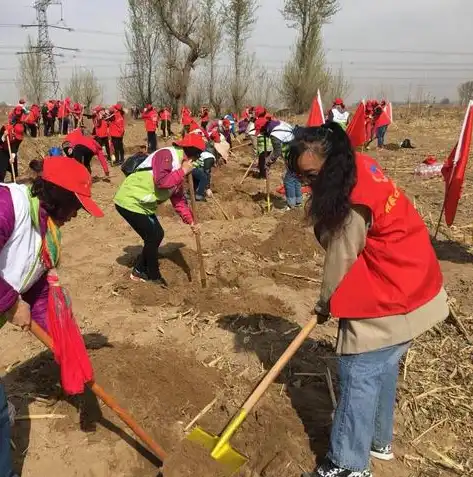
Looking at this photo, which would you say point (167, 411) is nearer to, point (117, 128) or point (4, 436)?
point (4, 436)

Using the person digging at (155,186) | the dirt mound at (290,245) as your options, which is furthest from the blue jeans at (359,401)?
the dirt mound at (290,245)

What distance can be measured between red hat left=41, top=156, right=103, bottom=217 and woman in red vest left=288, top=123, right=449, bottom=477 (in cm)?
104

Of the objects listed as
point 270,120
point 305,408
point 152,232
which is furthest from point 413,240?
point 270,120

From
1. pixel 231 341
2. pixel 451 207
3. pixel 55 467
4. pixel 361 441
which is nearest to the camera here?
pixel 361 441

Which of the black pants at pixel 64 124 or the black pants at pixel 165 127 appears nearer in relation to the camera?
the black pants at pixel 165 127

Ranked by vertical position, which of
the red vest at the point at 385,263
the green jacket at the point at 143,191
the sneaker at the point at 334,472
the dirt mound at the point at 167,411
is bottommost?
the dirt mound at the point at 167,411

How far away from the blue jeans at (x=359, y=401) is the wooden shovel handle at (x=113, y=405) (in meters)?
1.01

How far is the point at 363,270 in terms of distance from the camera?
2.43 metres

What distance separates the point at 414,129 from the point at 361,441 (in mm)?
27742

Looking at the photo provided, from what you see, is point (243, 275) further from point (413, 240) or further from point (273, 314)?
point (413, 240)

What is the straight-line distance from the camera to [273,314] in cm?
500

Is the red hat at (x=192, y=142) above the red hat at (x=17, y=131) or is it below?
above

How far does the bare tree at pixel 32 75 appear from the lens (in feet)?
130

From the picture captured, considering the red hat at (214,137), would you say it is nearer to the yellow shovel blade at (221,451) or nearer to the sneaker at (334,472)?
the yellow shovel blade at (221,451)
